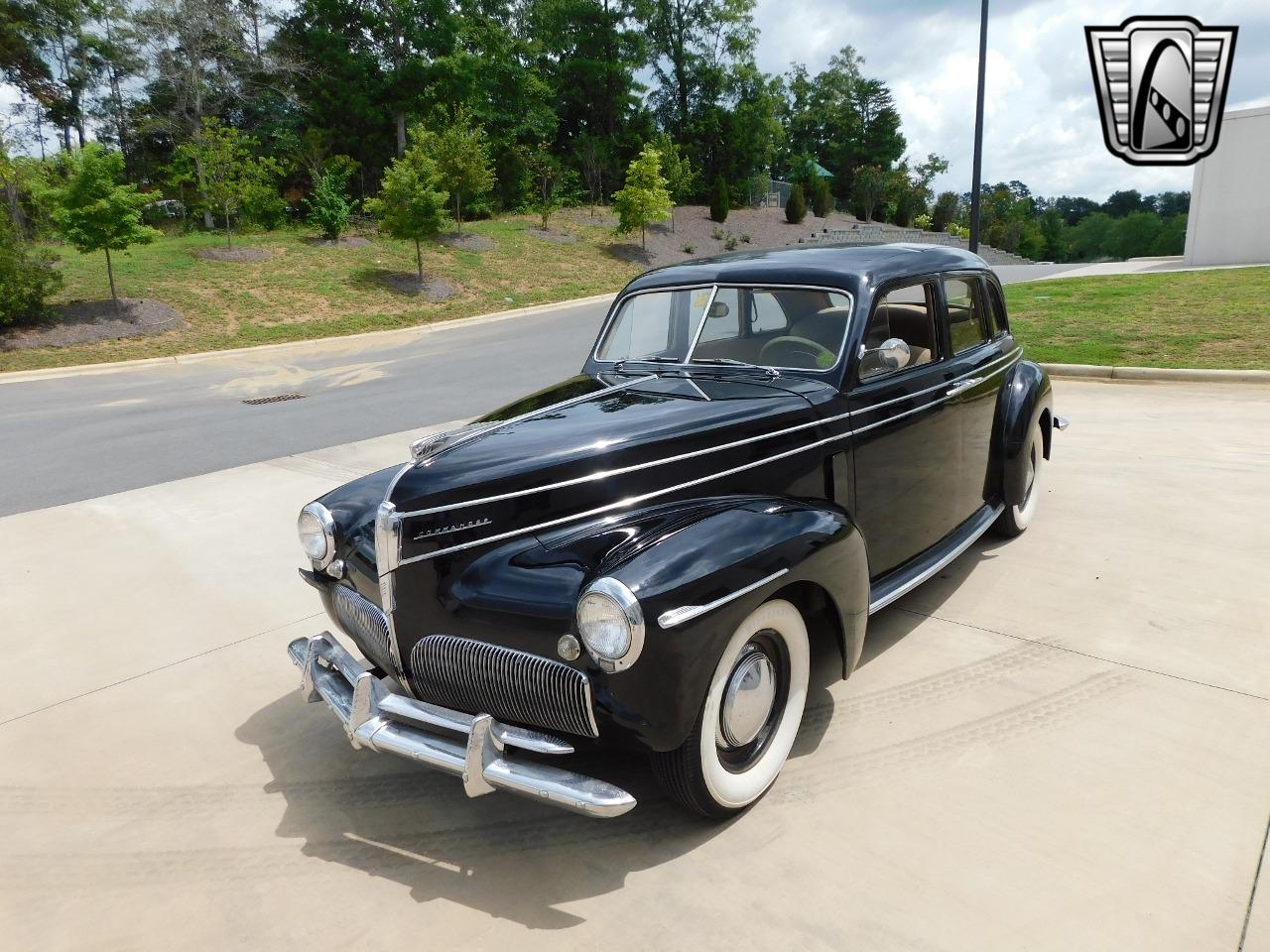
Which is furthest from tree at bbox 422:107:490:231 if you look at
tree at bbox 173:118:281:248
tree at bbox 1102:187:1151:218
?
tree at bbox 1102:187:1151:218

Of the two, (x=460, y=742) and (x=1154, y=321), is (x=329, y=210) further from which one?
(x=460, y=742)

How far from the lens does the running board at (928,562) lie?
373cm

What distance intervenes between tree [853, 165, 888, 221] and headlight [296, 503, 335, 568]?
156 ft

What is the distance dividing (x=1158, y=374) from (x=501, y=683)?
9696mm

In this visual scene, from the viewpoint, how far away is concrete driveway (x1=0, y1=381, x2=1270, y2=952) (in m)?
2.46

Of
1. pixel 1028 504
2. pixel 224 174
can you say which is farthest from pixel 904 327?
pixel 224 174

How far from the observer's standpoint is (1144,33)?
935 cm

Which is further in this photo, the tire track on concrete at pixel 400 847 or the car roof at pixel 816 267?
the car roof at pixel 816 267

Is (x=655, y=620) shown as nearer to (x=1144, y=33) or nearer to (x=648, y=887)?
(x=648, y=887)

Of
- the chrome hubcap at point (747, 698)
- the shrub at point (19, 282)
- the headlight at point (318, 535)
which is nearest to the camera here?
the chrome hubcap at point (747, 698)

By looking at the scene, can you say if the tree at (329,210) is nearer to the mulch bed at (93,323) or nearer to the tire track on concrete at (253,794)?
the mulch bed at (93,323)

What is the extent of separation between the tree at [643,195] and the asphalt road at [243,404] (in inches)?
514

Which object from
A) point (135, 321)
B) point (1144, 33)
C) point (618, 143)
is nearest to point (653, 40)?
point (618, 143)

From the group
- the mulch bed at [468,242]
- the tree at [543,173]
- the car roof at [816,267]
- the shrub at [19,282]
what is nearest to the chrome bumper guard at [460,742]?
the car roof at [816,267]
